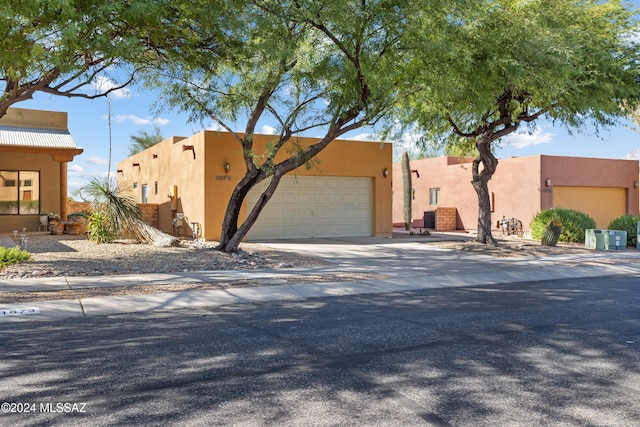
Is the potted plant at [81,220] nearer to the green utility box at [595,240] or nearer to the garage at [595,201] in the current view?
the green utility box at [595,240]

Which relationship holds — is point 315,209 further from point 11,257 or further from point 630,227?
point 11,257

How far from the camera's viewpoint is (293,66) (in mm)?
14570

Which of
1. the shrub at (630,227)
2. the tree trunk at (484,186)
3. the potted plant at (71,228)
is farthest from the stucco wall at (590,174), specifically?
the potted plant at (71,228)

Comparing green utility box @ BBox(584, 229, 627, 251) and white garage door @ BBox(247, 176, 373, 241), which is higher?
white garage door @ BBox(247, 176, 373, 241)

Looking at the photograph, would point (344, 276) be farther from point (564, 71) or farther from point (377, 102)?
point (564, 71)

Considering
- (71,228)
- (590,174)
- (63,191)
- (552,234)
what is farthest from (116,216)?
(590,174)

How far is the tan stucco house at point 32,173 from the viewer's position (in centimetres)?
2248

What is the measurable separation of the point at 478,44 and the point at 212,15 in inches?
266

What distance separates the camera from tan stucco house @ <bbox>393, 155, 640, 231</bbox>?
27.0 meters

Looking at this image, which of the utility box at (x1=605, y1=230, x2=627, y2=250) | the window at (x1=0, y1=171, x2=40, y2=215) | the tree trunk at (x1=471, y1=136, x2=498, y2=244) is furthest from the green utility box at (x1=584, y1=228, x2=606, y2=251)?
the window at (x1=0, y1=171, x2=40, y2=215)

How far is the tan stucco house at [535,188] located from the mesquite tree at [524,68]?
26.7 feet

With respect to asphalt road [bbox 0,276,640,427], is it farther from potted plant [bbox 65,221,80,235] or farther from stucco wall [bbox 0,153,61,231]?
stucco wall [bbox 0,153,61,231]

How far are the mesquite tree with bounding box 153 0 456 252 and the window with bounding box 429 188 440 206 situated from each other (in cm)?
1823

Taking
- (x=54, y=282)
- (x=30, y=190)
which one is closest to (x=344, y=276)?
(x=54, y=282)
